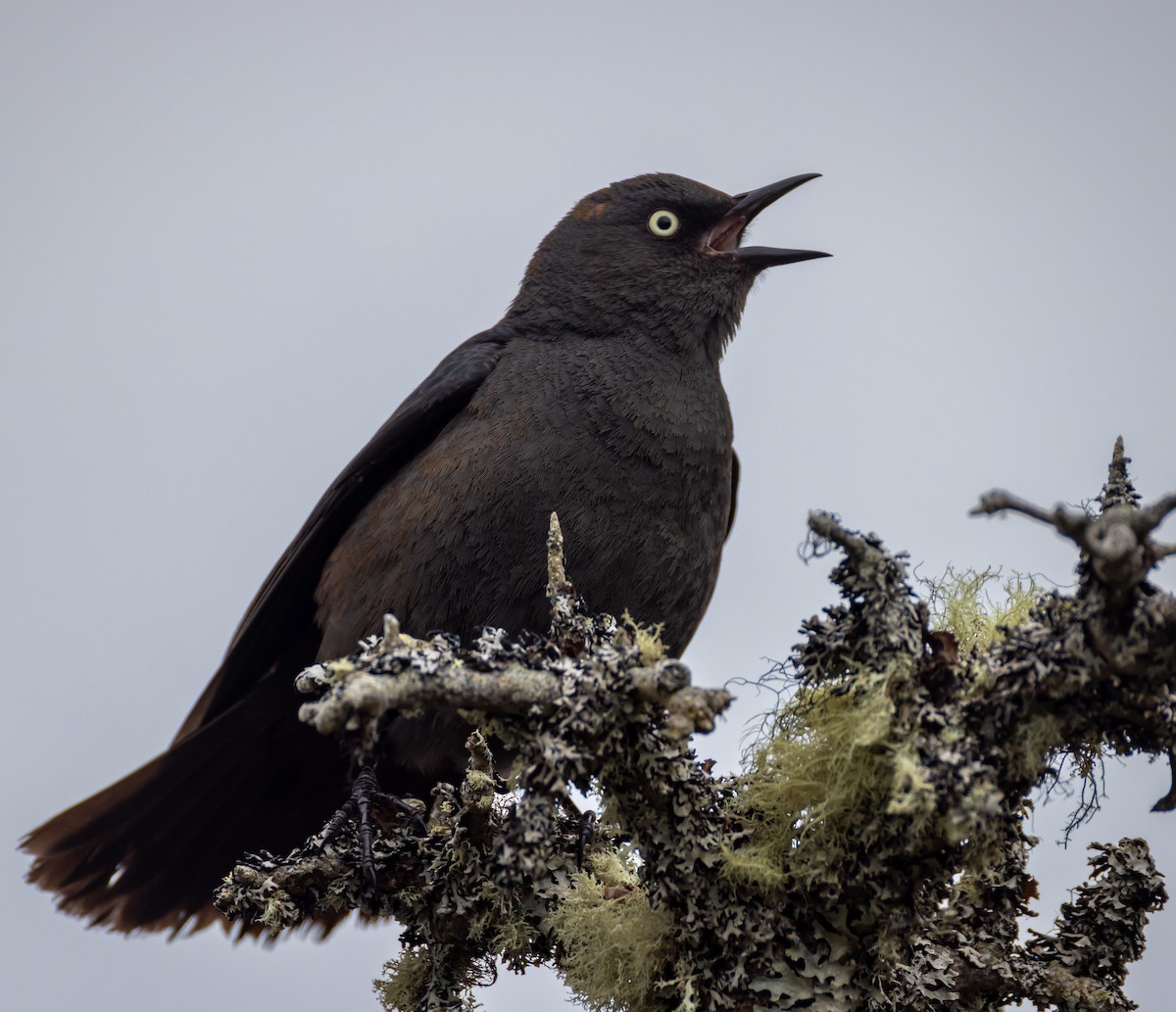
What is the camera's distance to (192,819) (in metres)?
4.67

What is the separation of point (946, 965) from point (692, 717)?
48.1 inches

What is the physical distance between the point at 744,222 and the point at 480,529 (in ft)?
6.28

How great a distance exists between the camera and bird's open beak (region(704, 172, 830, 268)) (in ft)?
16.4

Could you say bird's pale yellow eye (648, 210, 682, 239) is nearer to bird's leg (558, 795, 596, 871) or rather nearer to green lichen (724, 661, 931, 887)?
bird's leg (558, 795, 596, 871)

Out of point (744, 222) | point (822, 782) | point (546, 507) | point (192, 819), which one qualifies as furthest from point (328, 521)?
point (822, 782)

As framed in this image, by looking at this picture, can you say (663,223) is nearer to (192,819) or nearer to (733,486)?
(733,486)

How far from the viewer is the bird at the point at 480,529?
13.6 ft

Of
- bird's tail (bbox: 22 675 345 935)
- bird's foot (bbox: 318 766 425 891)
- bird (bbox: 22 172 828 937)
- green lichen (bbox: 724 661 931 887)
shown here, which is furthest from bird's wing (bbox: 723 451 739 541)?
green lichen (bbox: 724 661 931 887)

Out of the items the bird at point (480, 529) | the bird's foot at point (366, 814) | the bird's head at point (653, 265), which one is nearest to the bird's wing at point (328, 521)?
the bird at point (480, 529)

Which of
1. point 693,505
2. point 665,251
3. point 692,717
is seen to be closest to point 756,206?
point 665,251

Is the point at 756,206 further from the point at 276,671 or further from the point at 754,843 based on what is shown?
the point at 754,843

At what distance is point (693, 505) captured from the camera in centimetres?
436

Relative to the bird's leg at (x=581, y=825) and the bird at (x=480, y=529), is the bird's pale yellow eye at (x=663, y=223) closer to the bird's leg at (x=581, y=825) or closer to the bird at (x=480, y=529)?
the bird at (x=480, y=529)

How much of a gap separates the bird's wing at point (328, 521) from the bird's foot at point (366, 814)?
0.73 meters
